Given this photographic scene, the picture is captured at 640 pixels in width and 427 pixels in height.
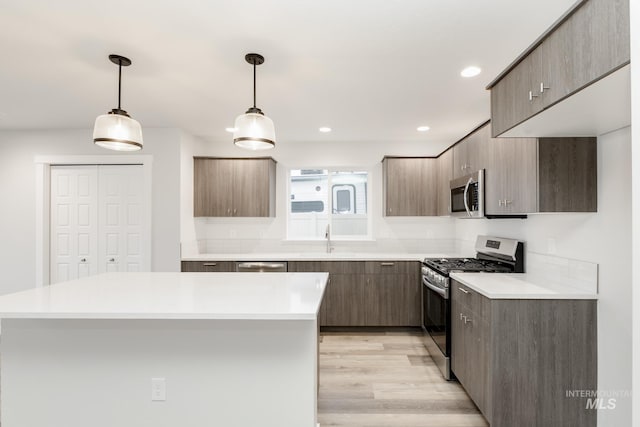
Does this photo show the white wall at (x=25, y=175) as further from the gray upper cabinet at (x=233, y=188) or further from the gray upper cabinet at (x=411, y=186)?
the gray upper cabinet at (x=411, y=186)

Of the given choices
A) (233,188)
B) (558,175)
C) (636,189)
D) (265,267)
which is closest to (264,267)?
(265,267)

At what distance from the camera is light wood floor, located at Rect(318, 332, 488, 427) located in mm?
2283

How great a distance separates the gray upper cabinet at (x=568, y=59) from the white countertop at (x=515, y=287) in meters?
1.01

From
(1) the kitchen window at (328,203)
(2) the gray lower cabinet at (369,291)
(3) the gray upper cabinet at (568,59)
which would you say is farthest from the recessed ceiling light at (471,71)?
(1) the kitchen window at (328,203)

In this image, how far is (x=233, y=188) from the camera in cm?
432

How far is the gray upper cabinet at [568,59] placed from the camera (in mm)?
1172

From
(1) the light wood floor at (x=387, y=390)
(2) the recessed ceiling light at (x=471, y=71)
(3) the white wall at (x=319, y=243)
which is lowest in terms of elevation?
(1) the light wood floor at (x=387, y=390)

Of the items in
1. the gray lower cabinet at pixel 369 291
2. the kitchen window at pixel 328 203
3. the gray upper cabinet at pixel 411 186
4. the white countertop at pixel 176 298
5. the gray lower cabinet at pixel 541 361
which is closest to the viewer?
the white countertop at pixel 176 298

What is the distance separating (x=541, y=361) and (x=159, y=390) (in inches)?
87.8

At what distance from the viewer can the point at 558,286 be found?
2246mm

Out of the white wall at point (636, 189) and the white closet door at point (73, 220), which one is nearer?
the white wall at point (636, 189)

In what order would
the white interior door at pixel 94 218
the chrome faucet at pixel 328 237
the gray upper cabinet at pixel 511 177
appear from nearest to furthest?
the gray upper cabinet at pixel 511 177 → the white interior door at pixel 94 218 → the chrome faucet at pixel 328 237

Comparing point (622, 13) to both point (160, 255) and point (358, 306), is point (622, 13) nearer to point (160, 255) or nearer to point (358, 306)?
point (358, 306)

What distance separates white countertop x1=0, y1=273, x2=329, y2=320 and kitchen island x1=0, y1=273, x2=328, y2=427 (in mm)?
24
